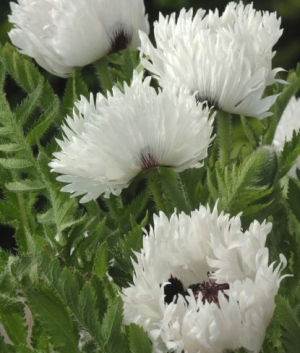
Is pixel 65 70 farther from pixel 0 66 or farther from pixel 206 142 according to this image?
pixel 206 142

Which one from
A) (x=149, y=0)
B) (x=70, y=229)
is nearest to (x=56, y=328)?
(x=70, y=229)

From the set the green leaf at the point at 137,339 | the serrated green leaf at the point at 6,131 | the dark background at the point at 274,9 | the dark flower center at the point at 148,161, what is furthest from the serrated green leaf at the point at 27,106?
the dark background at the point at 274,9

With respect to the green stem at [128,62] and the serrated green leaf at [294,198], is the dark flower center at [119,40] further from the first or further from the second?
the serrated green leaf at [294,198]

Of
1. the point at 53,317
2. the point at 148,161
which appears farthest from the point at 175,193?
the point at 53,317

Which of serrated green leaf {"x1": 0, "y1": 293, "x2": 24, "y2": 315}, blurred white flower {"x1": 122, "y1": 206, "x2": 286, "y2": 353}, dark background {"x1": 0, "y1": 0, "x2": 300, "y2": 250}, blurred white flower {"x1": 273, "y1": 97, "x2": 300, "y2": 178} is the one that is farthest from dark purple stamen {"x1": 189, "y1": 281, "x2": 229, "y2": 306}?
dark background {"x1": 0, "y1": 0, "x2": 300, "y2": 250}

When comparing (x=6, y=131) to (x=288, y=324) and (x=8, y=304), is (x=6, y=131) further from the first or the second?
(x=288, y=324)

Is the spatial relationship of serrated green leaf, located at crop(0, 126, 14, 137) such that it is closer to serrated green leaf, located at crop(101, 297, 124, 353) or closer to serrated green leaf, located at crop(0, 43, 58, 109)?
serrated green leaf, located at crop(0, 43, 58, 109)
